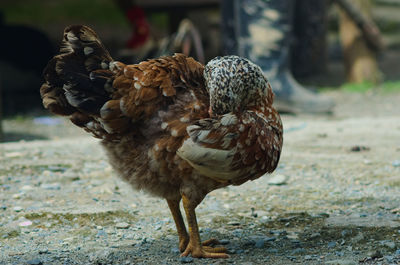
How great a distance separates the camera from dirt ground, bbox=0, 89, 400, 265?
3.65 metres

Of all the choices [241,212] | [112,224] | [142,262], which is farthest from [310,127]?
[142,262]

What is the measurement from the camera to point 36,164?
18.0 ft

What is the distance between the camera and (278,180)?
5.05 metres

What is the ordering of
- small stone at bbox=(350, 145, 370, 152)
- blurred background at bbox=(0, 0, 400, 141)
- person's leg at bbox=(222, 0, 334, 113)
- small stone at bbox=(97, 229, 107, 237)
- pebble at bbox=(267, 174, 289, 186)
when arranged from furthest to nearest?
1. blurred background at bbox=(0, 0, 400, 141)
2. person's leg at bbox=(222, 0, 334, 113)
3. small stone at bbox=(350, 145, 370, 152)
4. pebble at bbox=(267, 174, 289, 186)
5. small stone at bbox=(97, 229, 107, 237)

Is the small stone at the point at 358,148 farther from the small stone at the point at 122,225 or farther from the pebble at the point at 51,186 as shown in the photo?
the pebble at the point at 51,186

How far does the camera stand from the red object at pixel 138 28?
10.3 metres

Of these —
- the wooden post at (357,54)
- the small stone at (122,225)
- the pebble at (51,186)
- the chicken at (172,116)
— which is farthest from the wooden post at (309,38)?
the chicken at (172,116)

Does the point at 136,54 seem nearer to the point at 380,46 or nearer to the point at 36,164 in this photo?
the point at 380,46

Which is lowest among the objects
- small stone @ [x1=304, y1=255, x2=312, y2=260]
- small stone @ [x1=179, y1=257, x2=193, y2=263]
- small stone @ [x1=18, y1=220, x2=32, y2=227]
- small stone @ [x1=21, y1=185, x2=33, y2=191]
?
small stone @ [x1=21, y1=185, x2=33, y2=191]

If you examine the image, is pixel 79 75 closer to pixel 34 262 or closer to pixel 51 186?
pixel 34 262

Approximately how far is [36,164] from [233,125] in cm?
270

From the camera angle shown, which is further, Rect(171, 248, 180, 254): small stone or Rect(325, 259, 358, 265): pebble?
Rect(171, 248, 180, 254): small stone

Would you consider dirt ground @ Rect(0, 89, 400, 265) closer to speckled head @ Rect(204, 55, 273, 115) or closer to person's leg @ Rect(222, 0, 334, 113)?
speckled head @ Rect(204, 55, 273, 115)

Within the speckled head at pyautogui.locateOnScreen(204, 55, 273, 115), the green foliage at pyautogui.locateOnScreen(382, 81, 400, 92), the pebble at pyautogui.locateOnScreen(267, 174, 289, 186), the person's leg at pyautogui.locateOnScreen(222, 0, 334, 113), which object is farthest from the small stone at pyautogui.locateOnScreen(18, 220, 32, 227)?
the green foliage at pyautogui.locateOnScreen(382, 81, 400, 92)
